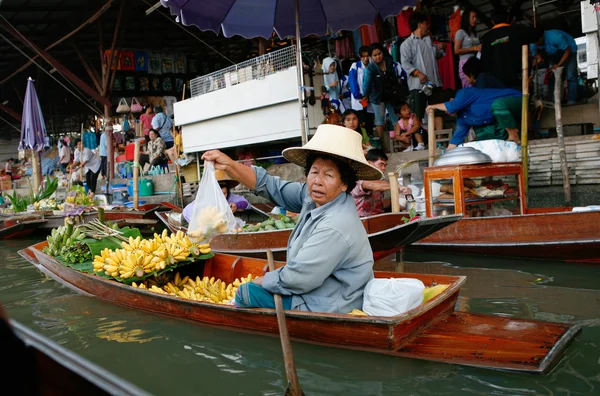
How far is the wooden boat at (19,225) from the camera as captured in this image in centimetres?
1058

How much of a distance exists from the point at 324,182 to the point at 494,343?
131cm

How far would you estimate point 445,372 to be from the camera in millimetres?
2900

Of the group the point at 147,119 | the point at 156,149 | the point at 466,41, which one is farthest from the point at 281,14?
the point at 147,119

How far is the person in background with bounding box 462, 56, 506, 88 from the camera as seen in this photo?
302 inches

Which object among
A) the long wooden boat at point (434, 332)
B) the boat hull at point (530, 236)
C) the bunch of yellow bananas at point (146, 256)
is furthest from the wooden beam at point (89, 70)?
the long wooden boat at point (434, 332)

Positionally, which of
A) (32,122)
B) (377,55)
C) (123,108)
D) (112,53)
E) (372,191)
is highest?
(112,53)

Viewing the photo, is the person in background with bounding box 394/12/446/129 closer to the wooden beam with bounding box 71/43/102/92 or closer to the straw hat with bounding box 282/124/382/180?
the straw hat with bounding box 282/124/382/180

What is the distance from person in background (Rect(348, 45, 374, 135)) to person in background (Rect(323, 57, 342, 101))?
0.36 metres

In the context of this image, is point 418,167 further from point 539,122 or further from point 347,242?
point 347,242

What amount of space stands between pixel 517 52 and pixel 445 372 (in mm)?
5963


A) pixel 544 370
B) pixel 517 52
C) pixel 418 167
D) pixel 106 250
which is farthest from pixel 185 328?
pixel 517 52

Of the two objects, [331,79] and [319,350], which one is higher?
[331,79]

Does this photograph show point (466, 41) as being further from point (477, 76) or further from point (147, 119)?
point (147, 119)

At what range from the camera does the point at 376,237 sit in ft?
16.8
